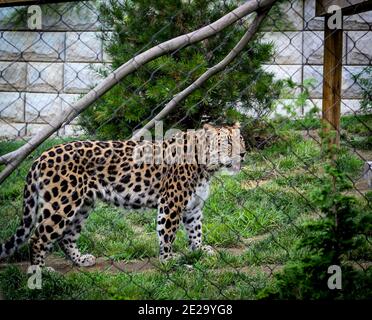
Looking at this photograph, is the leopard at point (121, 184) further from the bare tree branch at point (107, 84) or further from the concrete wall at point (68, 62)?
the concrete wall at point (68, 62)

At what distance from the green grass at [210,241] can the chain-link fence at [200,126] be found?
0.01 metres

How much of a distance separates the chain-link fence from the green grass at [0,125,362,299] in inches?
0.4

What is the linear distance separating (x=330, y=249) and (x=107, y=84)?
1.29 m

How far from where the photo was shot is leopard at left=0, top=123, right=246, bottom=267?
3570 millimetres

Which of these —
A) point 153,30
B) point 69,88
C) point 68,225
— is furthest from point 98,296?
point 69,88

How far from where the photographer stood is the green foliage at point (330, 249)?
9.61ft

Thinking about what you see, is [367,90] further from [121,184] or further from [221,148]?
[121,184]

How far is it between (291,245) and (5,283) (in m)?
1.76

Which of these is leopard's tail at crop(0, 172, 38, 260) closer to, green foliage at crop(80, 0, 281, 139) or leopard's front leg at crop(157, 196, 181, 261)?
leopard's front leg at crop(157, 196, 181, 261)
